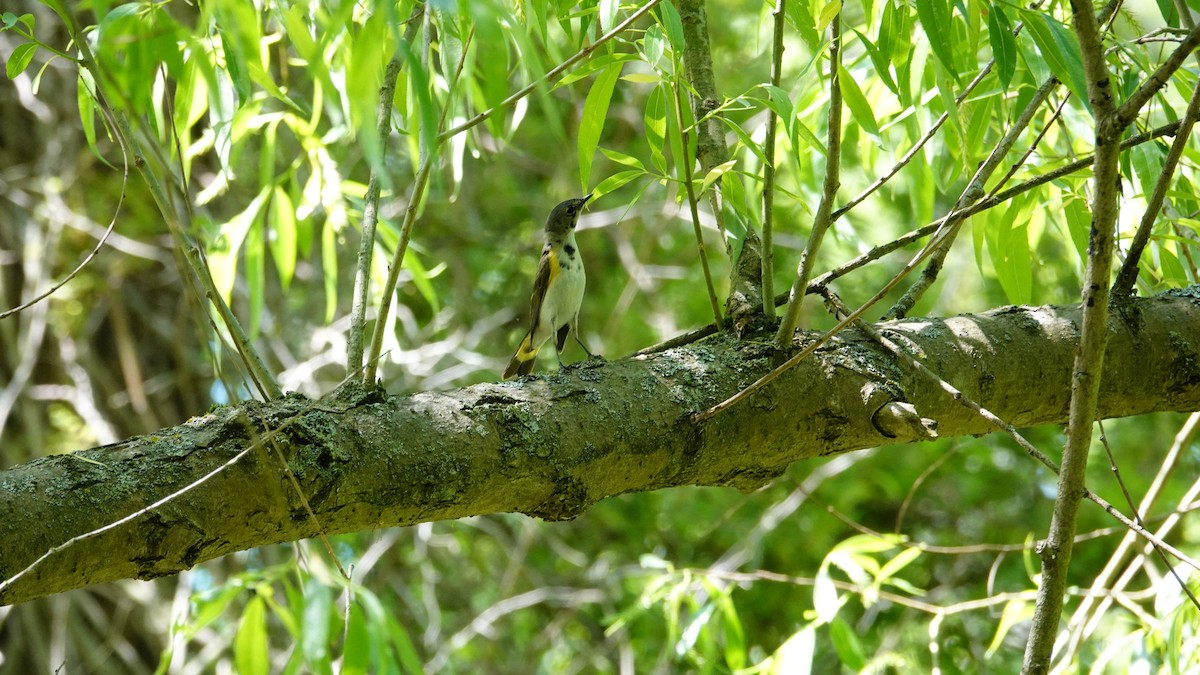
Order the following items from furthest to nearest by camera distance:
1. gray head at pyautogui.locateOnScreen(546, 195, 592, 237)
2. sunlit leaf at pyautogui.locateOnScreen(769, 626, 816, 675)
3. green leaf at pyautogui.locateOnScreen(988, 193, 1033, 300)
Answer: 1. gray head at pyautogui.locateOnScreen(546, 195, 592, 237)
2. sunlit leaf at pyautogui.locateOnScreen(769, 626, 816, 675)
3. green leaf at pyautogui.locateOnScreen(988, 193, 1033, 300)

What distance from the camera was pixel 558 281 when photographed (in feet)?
13.5

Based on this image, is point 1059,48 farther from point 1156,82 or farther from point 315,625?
point 315,625

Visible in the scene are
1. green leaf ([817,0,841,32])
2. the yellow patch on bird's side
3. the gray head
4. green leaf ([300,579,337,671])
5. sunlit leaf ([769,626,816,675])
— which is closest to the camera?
green leaf ([300,579,337,671])

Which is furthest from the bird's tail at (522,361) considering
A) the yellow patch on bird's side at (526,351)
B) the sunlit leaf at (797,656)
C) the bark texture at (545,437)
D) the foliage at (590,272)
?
the bark texture at (545,437)

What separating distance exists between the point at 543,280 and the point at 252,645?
2965 millimetres

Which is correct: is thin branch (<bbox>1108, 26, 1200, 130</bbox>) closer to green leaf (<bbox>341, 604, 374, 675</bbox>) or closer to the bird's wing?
green leaf (<bbox>341, 604, 374, 675</bbox>)

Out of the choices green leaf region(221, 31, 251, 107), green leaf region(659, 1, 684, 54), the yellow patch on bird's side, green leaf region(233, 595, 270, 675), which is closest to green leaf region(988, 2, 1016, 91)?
green leaf region(659, 1, 684, 54)

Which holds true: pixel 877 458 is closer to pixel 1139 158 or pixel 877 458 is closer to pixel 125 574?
pixel 1139 158

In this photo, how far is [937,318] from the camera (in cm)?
201

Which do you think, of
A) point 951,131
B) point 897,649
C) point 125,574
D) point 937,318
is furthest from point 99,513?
point 897,649

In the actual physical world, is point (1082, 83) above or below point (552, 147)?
below

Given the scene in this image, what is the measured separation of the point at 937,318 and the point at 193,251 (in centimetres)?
142

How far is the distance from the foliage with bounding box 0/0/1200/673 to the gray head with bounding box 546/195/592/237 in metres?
0.24

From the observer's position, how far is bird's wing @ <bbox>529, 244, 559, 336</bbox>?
165 inches
